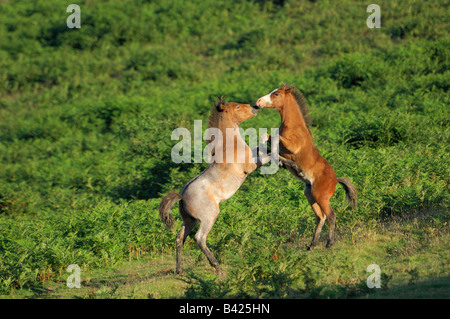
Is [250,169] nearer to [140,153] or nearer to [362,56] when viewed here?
[140,153]

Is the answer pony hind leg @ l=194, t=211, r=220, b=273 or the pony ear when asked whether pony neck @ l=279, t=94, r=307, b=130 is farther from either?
pony hind leg @ l=194, t=211, r=220, b=273

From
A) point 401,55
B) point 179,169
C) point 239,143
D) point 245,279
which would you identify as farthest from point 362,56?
point 245,279

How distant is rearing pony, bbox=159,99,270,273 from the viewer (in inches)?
298

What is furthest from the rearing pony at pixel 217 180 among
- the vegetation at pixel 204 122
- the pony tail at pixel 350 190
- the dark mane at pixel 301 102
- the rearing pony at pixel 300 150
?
the pony tail at pixel 350 190

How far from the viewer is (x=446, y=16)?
69.4 ft

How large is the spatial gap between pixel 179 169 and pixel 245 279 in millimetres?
7437

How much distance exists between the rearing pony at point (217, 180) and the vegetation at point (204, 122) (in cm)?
75

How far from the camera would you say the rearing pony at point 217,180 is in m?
7.57

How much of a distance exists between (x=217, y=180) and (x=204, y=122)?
386 inches

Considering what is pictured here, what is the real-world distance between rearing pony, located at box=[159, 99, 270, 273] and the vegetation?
75 centimetres

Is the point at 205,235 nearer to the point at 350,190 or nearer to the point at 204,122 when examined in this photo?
the point at 350,190

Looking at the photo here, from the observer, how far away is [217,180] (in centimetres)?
765

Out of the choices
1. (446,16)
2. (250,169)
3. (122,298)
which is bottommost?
(122,298)

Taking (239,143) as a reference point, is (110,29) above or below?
above
